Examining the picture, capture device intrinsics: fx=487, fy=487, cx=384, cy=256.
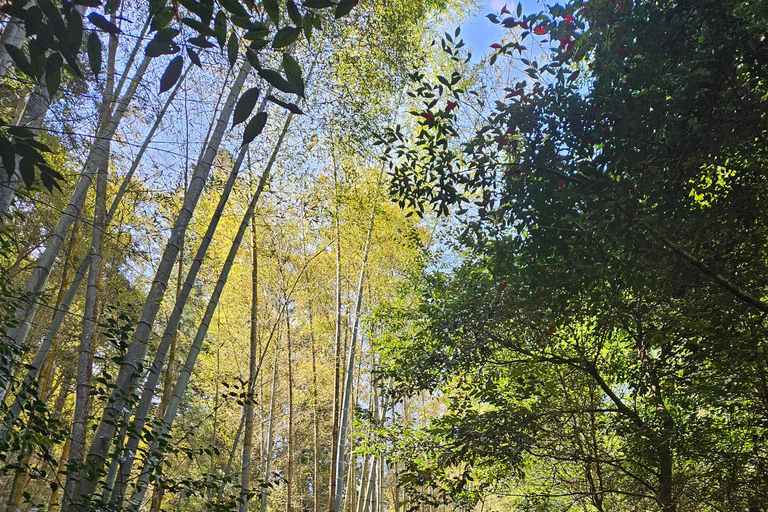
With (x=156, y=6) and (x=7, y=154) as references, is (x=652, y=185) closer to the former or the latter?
(x=156, y=6)

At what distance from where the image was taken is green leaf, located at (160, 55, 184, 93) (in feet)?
2.38

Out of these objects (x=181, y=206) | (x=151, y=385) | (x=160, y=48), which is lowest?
(x=160, y=48)

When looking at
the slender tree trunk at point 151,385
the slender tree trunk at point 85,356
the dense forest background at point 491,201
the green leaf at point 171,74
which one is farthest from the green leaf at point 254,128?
the slender tree trunk at point 85,356

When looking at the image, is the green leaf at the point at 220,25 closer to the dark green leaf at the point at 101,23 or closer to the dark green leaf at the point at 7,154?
the dark green leaf at the point at 101,23

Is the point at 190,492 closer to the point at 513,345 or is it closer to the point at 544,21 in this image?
the point at 513,345

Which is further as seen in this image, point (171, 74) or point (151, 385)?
point (151, 385)

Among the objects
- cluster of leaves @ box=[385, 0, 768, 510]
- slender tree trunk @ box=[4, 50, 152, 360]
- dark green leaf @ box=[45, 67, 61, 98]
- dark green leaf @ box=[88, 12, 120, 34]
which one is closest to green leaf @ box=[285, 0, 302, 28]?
dark green leaf @ box=[88, 12, 120, 34]

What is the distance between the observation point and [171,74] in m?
0.74

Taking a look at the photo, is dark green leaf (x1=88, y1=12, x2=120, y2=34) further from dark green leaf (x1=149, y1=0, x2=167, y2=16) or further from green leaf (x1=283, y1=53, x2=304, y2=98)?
green leaf (x1=283, y1=53, x2=304, y2=98)

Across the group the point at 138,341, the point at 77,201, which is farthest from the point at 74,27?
the point at 77,201

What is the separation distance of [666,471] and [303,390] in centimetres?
888

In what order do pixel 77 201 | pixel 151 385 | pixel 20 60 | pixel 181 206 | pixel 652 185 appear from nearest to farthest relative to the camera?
pixel 20 60
pixel 652 185
pixel 151 385
pixel 77 201
pixel 181 206

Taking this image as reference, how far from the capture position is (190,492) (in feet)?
7.04

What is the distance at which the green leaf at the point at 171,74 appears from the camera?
0.73 m
